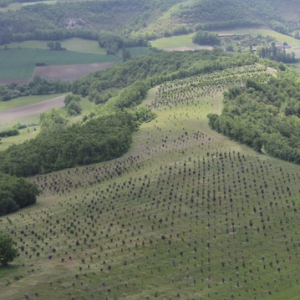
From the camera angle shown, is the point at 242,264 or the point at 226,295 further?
the point at 242,264

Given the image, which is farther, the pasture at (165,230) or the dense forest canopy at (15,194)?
the dense forest canopy at (15,194)

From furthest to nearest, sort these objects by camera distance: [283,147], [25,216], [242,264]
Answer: [283,147] → [25,216] → [242,264]

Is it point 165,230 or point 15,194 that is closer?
point 165,230

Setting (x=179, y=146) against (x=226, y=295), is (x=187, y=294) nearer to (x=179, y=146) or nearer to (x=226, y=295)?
(x=226, y=295)

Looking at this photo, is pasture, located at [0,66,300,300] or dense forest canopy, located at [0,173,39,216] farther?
dense forest canopy, located at [0,173,39,216]

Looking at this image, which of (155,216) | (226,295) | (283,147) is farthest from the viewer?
(283,147)

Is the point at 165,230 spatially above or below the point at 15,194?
above

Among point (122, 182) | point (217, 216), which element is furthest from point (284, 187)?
point (122, 182)
